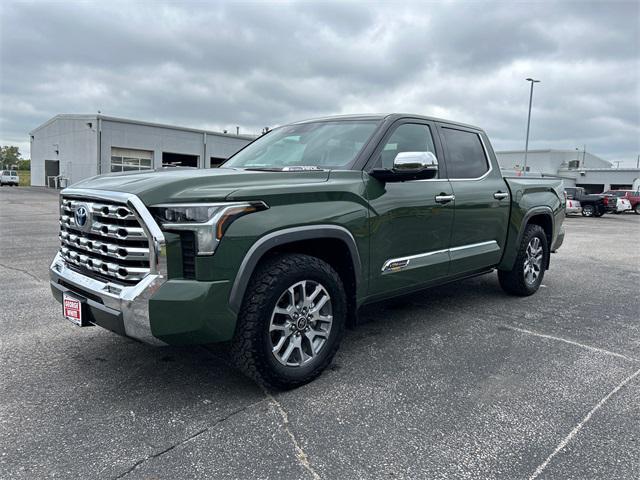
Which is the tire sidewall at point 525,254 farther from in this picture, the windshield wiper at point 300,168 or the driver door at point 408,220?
the windshield wiper at point 300,168

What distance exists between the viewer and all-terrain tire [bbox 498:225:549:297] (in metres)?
5.57

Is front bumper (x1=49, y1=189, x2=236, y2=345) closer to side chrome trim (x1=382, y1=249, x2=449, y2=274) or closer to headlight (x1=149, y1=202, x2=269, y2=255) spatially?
headlight (x1=149, y1=202, x2=269, y2=255)

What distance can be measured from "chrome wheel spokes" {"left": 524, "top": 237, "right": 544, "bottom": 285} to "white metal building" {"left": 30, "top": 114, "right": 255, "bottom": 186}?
2792cm

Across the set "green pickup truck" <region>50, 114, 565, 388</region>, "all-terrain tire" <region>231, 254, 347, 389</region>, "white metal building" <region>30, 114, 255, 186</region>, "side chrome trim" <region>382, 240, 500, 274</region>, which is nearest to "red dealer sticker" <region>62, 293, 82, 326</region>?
"green pickup truck" <region>50, 114, 565, 388</region>

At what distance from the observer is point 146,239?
2.69 meters

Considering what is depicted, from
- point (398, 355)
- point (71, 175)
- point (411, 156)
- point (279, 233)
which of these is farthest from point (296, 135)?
point (71, 175)

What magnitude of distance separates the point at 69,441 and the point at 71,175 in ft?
126

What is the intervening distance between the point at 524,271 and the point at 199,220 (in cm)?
427

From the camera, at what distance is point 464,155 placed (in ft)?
15.9

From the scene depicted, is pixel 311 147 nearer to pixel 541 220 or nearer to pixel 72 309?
pixel 72 309

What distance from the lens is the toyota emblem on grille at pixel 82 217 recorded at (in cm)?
300

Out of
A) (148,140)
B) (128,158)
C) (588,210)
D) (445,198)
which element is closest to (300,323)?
(445,198)

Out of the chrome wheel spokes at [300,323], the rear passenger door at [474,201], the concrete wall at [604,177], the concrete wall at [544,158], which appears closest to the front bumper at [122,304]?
the chrome wheel spokes at [300,323]

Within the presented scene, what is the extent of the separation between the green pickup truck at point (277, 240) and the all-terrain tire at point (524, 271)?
1.13 m
